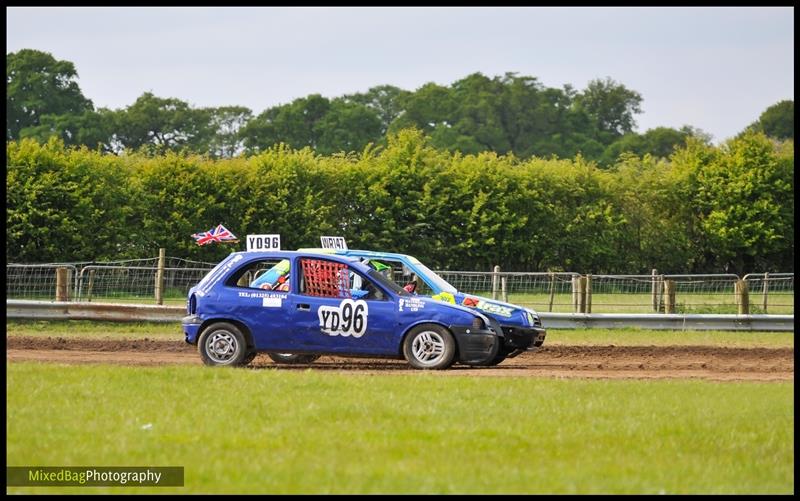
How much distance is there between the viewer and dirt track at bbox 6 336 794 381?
18.1m

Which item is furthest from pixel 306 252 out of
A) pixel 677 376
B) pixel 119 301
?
pixel 119 301

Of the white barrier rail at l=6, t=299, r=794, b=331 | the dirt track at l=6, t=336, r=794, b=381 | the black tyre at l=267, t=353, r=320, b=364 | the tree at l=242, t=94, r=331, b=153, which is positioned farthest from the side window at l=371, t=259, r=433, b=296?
the tree at l=242, t=94, r=331, b=153

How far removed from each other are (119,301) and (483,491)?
2065 centimetres

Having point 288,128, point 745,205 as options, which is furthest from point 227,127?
point 745,205

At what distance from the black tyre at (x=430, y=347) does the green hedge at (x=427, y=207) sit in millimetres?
→ 25154

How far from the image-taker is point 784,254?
52.9 metres

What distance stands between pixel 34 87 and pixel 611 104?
6110 cm

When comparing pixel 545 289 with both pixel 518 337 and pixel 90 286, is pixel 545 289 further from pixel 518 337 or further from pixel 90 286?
pixel 518 337

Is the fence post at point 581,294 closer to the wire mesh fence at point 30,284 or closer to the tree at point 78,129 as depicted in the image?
the wire mesh fence at point 30,284

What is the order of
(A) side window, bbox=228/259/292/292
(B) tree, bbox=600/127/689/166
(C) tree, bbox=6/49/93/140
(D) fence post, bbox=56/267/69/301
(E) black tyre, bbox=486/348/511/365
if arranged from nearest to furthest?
1. (A) side window, bbox=228/259/292/292
2. (E) black tyre, bbox=486/348/511/365
3. (D) fence post, bbox=56/267/69/301
4. (C) tree, bbox=6/49/93/140
5. (B) tree, bbox=600/127/689/166

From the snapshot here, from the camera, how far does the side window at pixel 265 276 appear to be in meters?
18.3

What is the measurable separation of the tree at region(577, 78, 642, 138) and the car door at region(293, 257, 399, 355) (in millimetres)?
112884

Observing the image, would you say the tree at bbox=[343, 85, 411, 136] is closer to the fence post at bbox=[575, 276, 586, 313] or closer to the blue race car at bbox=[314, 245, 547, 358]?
the fence post at bbox=[575, 276, 586, 313]

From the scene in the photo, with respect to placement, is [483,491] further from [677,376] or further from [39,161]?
[39,161]
